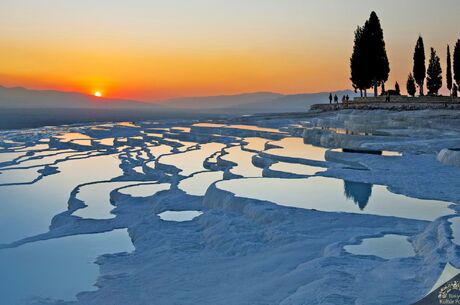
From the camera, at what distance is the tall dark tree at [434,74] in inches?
2240

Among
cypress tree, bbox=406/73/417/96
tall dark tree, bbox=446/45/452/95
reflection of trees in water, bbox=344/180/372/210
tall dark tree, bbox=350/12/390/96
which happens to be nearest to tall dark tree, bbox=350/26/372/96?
tall dark tree, bbox=350/12/390/96

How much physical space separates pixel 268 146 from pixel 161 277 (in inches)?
733

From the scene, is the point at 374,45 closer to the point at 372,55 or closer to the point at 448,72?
the point at 372,55

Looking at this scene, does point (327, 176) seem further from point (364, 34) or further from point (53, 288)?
point (364, 34)

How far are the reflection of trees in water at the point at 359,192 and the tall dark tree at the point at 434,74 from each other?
1866 inches

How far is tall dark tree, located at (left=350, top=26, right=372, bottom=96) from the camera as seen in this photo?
171ft

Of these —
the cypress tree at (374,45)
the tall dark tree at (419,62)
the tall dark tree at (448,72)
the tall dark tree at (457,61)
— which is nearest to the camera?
the tall dark tree at (457,61)

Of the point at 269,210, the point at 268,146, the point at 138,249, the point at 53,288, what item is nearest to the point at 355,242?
the point at 269,210

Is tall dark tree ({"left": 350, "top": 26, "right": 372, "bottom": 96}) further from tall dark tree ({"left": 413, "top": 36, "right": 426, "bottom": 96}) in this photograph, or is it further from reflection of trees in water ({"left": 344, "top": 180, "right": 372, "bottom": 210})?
reflection of trees in water ({"left": 344, "top": 180, "right": 372, "bottom": 210})

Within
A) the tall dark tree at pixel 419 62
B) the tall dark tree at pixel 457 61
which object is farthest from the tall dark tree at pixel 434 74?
the tall dark tree at pixel 457 61

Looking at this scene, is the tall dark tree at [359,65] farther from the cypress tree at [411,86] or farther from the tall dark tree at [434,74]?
the cypress tree at [411,86]

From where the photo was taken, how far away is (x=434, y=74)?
5706 centimetres

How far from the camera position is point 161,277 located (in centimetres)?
876

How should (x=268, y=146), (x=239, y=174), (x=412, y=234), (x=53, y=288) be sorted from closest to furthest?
(x=53, y=288) < (x=412, y=234) < (x=239, y=174) < (x=268, y=146)
